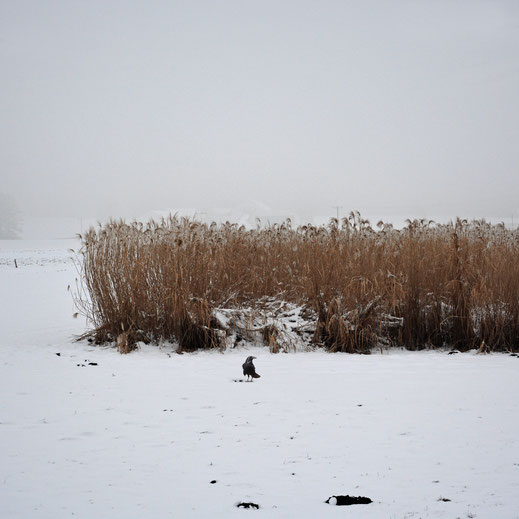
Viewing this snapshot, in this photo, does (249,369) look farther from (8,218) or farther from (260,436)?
(8,218)

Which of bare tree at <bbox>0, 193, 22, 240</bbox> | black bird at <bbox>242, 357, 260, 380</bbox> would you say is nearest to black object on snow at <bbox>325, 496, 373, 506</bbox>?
black bird at <bbox>242, 357, 260, 380</bbox>

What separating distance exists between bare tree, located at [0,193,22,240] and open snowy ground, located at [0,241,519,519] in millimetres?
79039

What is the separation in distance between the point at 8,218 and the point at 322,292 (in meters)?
80.8

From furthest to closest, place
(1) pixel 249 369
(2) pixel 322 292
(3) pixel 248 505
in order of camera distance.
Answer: (2) pixel 322 292 < (1) pixel 249 369 < (3) pixel 248 505

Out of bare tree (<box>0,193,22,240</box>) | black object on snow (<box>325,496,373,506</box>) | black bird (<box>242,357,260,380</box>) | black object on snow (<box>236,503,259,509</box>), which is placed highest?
bare tree (<box>0,193,22,240</box>)

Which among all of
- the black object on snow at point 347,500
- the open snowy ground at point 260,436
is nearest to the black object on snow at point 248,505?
the open snowy ground at point 260,436

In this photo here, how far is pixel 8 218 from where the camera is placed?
7844 centimetres

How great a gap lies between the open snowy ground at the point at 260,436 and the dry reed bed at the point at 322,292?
24.6 inches

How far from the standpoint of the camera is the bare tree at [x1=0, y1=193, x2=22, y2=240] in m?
77.4

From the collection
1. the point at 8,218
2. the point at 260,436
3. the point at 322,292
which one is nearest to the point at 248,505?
the point at 260,436

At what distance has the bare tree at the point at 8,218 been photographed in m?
77.4

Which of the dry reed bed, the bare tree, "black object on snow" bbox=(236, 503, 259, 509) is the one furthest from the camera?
Answer: the bare tree

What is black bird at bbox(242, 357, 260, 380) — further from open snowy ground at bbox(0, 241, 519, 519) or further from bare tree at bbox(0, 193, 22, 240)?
bare tree at bbox(0, 193, 22, 240)

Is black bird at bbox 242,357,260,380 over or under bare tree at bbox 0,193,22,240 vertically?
under
